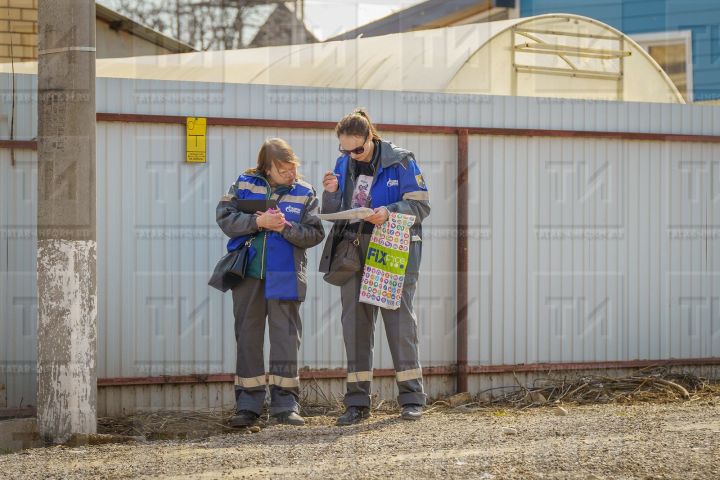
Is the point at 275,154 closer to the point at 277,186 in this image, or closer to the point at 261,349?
the point at 277,186

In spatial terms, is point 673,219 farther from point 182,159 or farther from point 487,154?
point 182,159

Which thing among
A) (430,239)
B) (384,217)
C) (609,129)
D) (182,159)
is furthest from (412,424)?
(609,129)

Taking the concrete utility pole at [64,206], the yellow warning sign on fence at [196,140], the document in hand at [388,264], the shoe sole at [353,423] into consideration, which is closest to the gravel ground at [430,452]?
the shoe sole at [353,423]

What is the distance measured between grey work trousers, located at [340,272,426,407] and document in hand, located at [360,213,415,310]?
0.39 ft

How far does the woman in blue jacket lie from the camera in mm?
6441

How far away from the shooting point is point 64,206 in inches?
233

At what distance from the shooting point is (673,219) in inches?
334

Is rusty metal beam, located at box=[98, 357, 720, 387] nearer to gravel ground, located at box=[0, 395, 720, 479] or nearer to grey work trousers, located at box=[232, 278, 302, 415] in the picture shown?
grey work trousers, located at box=[232, 278, 302, 415]

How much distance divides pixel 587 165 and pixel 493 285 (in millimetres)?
1244

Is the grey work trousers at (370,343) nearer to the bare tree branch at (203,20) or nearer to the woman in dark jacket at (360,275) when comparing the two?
the woman in dark jacket at (360,275)

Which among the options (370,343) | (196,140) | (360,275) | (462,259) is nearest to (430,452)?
(370,343)

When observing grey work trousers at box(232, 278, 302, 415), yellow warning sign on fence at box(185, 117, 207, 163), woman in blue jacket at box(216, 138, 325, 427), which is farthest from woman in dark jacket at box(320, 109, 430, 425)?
yellow warning sign on fence at box(185, 117, 207, 163)

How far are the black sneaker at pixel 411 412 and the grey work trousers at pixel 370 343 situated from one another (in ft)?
0.09

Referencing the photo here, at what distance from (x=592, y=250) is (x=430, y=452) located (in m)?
3.44
